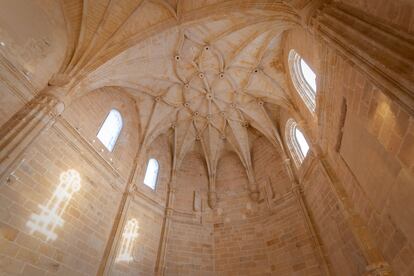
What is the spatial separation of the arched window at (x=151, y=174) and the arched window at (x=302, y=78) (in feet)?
25.2

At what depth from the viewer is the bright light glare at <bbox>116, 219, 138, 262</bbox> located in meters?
8.06

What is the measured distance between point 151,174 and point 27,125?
244 inches

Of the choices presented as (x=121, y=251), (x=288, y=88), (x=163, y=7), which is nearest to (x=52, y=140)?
(x=121, y=251)

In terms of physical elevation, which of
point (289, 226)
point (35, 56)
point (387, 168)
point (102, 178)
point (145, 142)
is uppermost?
point (145, 142)

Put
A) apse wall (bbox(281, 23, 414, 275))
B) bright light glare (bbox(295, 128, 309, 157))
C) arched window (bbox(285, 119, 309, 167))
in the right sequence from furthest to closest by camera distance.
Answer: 1. arched window (bbox(285, 119, 309, 167))
2. bright light glare (bbox(295, 128, 309, 157))
3. apse wall (bbox(281, 23, 414, 275))

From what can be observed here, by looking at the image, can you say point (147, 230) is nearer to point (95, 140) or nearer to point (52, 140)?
point (95, 140)

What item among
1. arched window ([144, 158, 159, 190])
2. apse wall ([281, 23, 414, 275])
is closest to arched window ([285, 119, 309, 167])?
apse wall ([281, 23, 414, 275])

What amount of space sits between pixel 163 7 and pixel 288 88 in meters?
6.17

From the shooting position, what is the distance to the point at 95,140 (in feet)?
28.4

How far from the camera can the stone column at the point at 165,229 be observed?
347 inches

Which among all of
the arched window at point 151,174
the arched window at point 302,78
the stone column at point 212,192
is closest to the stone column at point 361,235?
the arched window at point 302,78

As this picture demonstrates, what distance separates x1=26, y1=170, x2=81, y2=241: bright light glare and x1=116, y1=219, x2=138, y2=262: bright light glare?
2.47m

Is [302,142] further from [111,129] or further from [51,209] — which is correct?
[51,209]

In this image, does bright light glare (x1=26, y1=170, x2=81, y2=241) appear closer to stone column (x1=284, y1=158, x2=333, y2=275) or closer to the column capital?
the column capital
